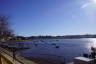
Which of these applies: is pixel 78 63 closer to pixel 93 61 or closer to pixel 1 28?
pixel 93 61

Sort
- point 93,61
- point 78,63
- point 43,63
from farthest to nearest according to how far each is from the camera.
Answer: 1. point 43,63
2. point 78,63
3. point 93,61

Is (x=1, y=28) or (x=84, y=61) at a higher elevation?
(x=1, y=28)

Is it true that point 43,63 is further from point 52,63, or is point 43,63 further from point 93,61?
point 93,61

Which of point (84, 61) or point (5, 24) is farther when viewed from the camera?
point (5, 24)

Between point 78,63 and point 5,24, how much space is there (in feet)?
45.1

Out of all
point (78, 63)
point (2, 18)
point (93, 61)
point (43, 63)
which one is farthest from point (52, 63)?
point (2, 18)

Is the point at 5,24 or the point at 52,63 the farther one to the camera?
the point at 52,63

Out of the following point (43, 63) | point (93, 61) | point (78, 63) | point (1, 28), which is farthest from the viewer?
point (43, 63)

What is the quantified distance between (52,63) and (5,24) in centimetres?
1298

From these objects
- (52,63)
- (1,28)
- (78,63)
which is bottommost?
(52,63)

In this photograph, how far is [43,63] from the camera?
2753 cm

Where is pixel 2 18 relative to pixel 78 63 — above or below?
above

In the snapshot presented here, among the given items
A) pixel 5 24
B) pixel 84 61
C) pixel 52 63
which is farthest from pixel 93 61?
pixel 5 24

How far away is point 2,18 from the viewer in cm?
2205
